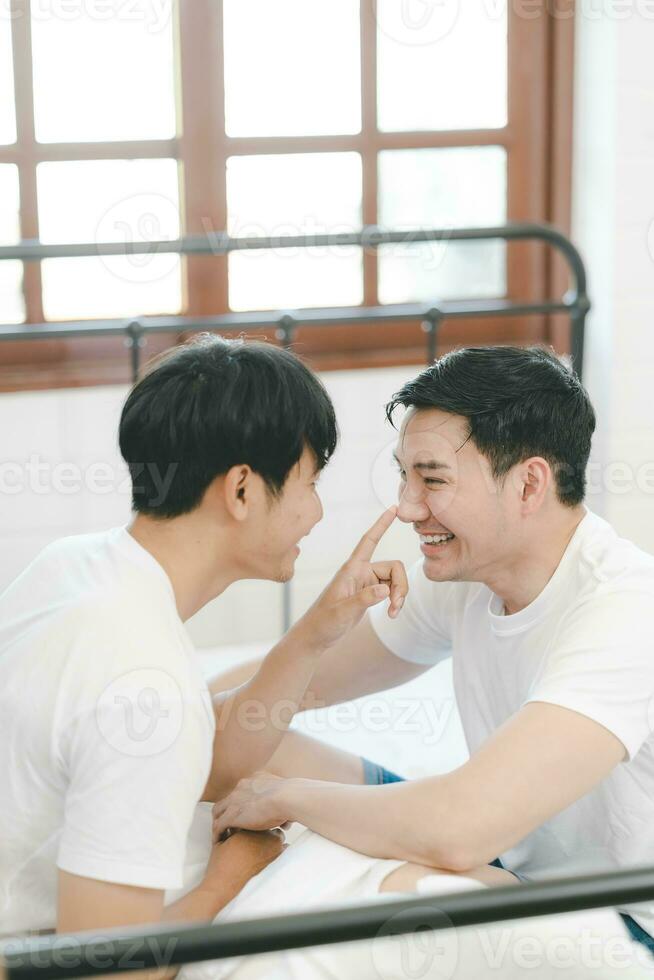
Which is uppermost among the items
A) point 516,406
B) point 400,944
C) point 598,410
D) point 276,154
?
point 276,154

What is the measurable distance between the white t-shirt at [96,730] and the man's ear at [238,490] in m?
0.10

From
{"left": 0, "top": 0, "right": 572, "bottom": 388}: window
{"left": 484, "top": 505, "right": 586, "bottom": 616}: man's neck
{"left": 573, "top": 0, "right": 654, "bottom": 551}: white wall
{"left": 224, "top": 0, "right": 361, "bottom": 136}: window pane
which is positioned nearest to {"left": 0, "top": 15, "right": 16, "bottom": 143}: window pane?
{"left": 0, "top": 0, "right": 572, "bottom": 388}: window

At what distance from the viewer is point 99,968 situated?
73cm

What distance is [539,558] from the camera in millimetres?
1471

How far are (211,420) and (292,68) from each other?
1968 millimetres

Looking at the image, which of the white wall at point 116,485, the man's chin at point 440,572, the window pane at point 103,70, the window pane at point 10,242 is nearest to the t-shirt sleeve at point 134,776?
the man's chin at point 440,572

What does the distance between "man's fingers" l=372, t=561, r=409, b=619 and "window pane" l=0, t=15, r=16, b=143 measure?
5.67 ft

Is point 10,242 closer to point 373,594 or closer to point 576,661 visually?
point 373,594

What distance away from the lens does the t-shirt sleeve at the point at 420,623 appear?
167cm

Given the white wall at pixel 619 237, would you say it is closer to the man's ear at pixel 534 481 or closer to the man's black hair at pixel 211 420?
the man's ear at pixel 534 481

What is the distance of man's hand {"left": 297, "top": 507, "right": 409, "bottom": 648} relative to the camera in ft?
4.59

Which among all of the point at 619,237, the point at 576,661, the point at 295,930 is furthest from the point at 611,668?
the point at 619,237

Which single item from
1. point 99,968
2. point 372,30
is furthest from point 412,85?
point 99,968

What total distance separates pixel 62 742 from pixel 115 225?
194 centimetres
